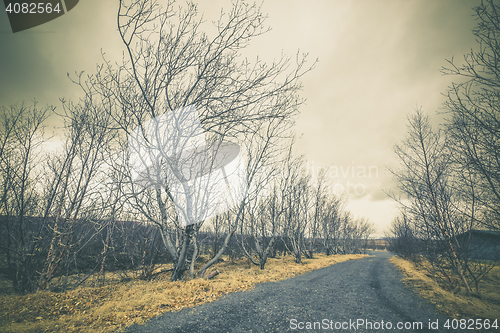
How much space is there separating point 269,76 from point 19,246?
11134 mm

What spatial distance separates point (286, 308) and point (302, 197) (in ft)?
51.7

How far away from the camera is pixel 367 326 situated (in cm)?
461

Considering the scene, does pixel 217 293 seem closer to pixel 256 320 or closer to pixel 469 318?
pixel 256 320

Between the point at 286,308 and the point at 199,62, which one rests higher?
the point at 199,62

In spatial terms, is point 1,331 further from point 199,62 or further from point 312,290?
point 312,290

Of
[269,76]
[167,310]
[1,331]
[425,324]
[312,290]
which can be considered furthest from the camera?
[312,290]

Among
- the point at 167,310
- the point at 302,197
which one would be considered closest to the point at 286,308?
the point at 167,310

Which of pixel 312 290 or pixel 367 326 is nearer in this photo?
pixel 367 326

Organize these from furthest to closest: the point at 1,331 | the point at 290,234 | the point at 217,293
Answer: the point at 290,234 → the point at 217,293 → the point at 1,331

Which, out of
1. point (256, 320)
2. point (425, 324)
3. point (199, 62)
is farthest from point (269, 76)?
point (425, 324)

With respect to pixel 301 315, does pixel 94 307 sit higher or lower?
lower

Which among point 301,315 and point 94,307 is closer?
point 301,315

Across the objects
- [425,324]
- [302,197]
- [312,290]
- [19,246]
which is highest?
[302,197]

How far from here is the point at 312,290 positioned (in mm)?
7801
